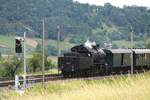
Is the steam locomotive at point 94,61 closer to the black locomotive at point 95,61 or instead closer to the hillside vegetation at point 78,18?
the black locomotive at point 95,61

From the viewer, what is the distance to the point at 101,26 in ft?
549

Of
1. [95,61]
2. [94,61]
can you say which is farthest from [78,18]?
[94,61]

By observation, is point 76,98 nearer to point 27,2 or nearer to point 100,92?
point 100,92

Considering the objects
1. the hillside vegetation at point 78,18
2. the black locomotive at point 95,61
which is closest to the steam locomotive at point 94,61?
the black locomotive at point 95,61

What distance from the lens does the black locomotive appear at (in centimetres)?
4250

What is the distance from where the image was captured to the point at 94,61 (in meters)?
44.4

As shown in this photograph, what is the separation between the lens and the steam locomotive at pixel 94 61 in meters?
42.5

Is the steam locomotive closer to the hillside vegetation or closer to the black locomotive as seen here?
the black locomotive

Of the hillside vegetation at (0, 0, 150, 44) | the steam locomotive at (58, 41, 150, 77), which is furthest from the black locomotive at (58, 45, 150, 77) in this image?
the hillside vegetation at (0, 0, 150, 44)

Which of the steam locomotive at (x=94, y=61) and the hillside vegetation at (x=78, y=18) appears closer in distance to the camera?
the steam locomotive at (x=94, y=61)

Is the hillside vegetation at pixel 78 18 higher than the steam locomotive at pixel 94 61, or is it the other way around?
the hillside vegetation at pixel 78 18

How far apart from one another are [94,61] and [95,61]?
30 centimetres

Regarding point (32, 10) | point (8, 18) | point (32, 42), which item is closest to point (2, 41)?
point (32, 42)

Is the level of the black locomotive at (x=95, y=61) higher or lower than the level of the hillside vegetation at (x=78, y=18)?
lower
